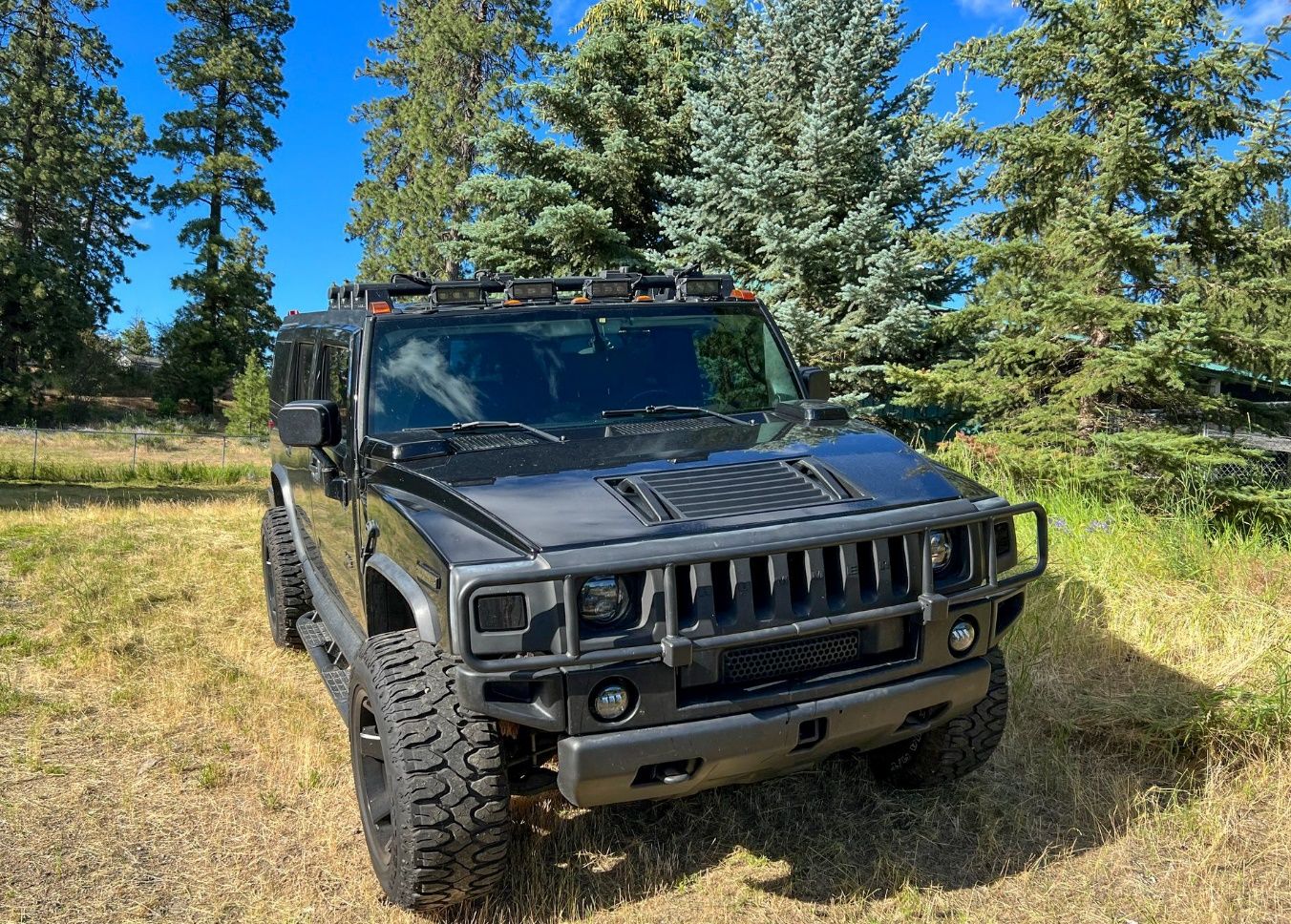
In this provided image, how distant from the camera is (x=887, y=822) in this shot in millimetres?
3727

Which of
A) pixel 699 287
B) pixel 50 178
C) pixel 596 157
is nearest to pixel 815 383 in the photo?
pixel 699 287

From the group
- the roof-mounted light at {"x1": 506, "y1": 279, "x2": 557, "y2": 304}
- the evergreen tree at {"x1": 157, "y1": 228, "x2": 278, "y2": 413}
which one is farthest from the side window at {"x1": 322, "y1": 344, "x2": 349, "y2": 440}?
the evergreen tree at {"x1": 157, "y1": 228, "x2": 278, "y2": 413}

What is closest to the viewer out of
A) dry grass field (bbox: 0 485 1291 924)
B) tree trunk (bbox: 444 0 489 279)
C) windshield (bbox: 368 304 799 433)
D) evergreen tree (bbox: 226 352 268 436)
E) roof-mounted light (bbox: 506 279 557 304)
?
dry grass field (bbox: 0 485 1291 924)

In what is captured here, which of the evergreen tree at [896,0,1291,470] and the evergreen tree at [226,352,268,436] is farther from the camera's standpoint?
the evergreen tree at [226,352,268,436]

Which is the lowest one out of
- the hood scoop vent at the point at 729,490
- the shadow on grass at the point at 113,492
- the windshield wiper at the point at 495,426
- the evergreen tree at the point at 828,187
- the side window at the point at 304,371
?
the shadow on grass at the point at 113,492

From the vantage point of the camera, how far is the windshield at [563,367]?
383cm

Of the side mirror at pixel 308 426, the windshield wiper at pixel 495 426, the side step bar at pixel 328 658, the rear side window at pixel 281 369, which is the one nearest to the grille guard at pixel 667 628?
the windshield wiper at pixel 495 426

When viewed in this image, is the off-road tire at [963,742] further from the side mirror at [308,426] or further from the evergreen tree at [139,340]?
the evergreen tree at [139,340]

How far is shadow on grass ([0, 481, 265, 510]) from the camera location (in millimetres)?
22109

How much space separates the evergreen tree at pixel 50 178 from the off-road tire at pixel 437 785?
38.4m

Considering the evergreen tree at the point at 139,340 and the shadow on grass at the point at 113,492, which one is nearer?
the shadow on grass at the point at 113,492

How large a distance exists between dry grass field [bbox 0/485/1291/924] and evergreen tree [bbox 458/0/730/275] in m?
9.40

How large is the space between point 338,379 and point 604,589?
7.04ft

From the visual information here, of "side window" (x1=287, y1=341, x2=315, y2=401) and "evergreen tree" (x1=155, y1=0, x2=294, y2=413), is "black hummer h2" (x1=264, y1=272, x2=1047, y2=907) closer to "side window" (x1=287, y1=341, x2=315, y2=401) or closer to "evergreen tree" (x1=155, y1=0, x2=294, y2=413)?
"side window" (x1=287, y1=341, x2=315, y2=401)
